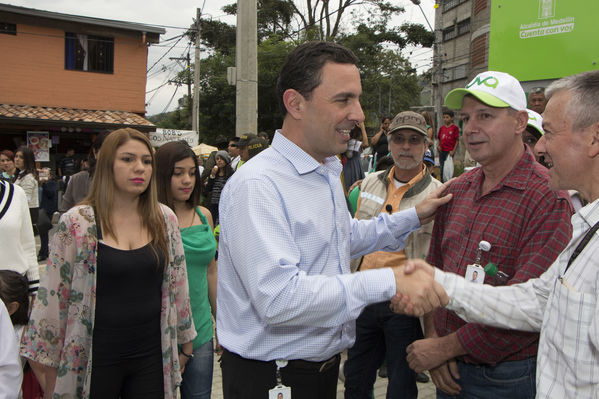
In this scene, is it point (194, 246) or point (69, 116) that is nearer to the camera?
point (194, 246)

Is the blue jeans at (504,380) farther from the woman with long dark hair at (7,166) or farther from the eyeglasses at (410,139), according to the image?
the woman with long dark hair at (7,166)

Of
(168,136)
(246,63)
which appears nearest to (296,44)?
(168,136)

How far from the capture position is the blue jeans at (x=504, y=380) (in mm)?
2254

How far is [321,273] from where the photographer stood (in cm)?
214

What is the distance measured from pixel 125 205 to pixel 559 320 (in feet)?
7.81

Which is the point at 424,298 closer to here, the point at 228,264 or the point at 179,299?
the point at 228,264

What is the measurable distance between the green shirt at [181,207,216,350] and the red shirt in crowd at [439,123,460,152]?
7.47 meters

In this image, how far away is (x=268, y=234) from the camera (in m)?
1.91

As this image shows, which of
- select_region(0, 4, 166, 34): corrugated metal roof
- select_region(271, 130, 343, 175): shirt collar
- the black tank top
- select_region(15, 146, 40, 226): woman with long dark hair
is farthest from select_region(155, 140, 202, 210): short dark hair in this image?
select_region(0, 4, 166, 34): corrugated metal roof

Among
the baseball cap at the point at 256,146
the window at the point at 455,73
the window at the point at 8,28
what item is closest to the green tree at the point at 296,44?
the window at the point at 455,73

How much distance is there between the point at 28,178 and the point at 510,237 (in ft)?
27.1


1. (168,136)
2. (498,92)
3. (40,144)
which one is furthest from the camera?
(168,136)

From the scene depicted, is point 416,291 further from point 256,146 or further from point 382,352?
point 256,146

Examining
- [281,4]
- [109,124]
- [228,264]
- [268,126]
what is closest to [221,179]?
[228,264]
